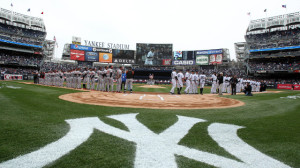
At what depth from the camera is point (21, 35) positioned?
5062 cm

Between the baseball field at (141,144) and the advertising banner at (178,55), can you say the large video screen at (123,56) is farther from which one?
the baseball field at (141,144)

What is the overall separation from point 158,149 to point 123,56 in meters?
52.9

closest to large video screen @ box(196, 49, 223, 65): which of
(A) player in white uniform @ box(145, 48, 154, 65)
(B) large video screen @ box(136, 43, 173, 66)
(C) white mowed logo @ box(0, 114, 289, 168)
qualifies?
(B) large video screen @ box(136, 43, 173, 66)

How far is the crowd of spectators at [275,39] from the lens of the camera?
43062 millimetres

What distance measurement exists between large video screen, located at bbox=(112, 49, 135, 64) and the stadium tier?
3371cm

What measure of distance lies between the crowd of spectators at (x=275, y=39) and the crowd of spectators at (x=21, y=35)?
64.9 m

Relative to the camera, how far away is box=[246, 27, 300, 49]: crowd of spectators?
4306 cm

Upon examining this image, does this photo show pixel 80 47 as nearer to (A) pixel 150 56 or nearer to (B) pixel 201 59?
(A) pixel 150 56

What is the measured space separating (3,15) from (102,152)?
2565 inches

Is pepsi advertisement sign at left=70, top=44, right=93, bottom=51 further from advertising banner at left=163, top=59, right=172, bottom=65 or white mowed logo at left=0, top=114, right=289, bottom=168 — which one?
white mowed logo at left=0, top=114, right=289, bottom=168

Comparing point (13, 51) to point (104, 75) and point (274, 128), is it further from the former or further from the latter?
point (274, 128)

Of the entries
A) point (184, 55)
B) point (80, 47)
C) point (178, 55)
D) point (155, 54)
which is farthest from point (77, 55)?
point (184, 55)

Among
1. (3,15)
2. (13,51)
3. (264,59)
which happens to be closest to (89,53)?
(13,51)

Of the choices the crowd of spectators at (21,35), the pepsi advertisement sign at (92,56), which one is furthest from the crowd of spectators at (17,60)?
the pepsi advertisement sign at (92,56)
